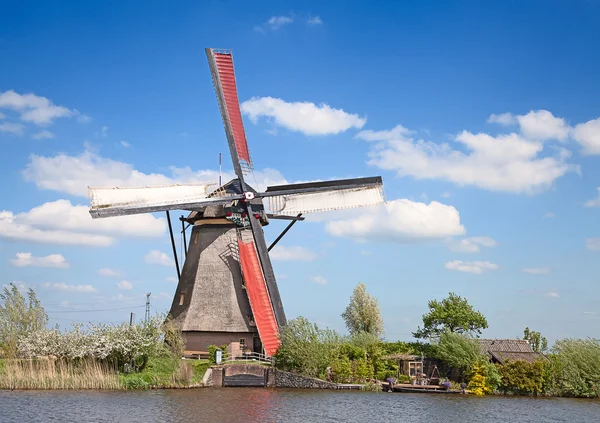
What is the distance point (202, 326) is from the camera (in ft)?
132

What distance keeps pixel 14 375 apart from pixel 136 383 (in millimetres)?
5849

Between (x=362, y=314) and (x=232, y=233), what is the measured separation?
24.3 meters

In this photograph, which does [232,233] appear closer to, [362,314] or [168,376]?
[168,376]

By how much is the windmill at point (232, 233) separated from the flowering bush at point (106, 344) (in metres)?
3.05

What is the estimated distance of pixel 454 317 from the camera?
4969 centimetres

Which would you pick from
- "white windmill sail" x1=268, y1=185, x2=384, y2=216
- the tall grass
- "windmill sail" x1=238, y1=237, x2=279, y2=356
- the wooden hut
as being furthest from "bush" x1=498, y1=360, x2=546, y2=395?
the tall grass

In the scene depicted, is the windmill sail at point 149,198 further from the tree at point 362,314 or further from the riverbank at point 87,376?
the tree at point 362,314

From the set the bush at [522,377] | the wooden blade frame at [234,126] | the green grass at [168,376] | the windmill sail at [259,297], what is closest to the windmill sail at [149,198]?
the wooden blade frame at [234,126]

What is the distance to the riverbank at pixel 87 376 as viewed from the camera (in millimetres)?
34625

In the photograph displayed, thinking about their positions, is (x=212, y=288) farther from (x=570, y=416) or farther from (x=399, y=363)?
(x=570, y=416)

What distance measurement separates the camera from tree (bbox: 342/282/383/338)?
2435 inches

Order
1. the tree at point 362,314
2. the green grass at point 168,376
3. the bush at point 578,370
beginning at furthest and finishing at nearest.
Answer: the tree at point 362,314 → the bush at point 578,370 → the green grass at point 168,376

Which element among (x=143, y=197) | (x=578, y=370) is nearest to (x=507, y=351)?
(x=578, y=370)

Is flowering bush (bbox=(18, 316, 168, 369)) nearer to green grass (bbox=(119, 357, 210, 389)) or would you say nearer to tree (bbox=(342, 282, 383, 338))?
green grass (bbox=(119, 357, 210, 389))
